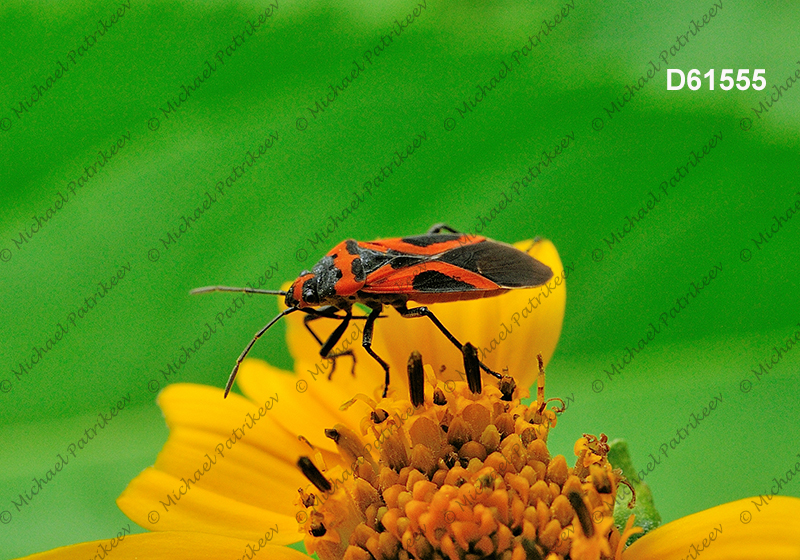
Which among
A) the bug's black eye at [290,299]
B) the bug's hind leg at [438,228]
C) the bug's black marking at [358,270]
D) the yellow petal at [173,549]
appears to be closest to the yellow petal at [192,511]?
the yellow petal at [173,549]

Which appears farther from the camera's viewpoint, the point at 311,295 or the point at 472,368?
the point at 311,295

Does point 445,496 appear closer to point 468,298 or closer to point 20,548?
point 468,298

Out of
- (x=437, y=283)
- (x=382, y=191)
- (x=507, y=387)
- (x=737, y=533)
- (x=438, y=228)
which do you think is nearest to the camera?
(x=737, y=533)

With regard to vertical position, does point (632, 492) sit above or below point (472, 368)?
below

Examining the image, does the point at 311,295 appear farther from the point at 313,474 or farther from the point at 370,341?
the point at 313,474

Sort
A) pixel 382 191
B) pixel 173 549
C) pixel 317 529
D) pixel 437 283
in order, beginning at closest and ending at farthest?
pixel 173 549, pixel 317 529, pixel 437 283, pixel 382 191

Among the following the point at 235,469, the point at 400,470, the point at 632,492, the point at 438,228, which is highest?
the point at 438,228

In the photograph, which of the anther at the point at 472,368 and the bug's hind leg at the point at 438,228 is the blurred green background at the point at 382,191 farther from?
the anther at the point at 472,368

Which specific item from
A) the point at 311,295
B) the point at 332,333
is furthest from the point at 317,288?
the point at 332,333

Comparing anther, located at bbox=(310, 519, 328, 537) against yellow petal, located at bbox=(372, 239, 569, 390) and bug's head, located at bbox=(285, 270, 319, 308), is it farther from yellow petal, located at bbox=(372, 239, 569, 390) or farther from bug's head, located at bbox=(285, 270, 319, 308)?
bug's head, located at bbox=(285, 270, 319, 308)
